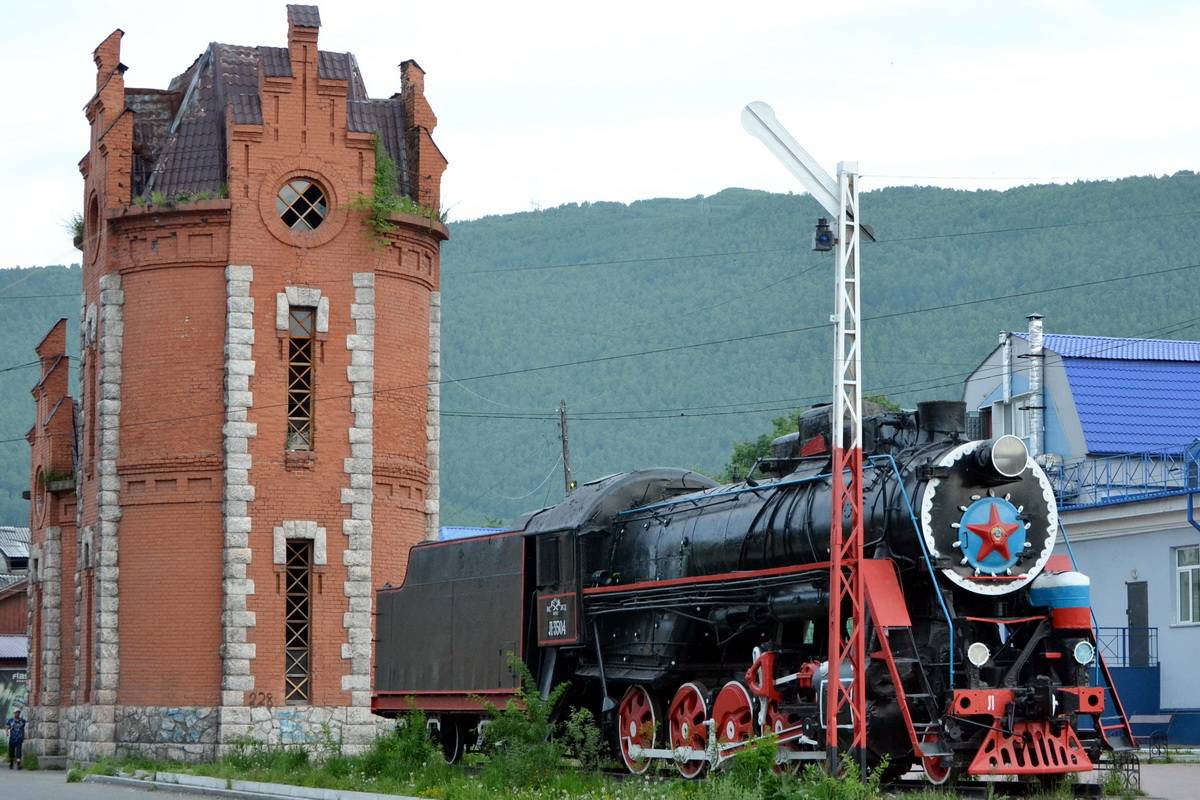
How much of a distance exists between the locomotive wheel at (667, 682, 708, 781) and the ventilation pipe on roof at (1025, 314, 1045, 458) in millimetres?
25300

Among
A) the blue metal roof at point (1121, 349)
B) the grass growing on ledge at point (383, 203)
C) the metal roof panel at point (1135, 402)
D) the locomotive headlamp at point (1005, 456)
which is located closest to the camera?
the locomotive headlamp at point (1005, 456)

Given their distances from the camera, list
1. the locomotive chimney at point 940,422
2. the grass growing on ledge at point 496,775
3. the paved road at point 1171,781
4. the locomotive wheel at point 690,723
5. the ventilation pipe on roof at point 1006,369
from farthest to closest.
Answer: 1. the ventilation pipe on roof at point 1006,369
2. the locomotive wheel at point 690,723
3. the locomotive chimney at point 940,422
4. the paved road at point 1171,781
5. the grass growing on ledge at point 496,775

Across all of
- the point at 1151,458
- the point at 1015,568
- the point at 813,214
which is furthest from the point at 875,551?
the point at 813,214

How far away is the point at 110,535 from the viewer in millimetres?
31625

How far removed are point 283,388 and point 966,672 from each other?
1683cm

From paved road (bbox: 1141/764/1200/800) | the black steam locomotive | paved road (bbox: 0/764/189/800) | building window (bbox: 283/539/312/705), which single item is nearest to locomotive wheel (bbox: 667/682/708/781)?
the black steam locomotive

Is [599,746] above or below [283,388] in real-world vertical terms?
below

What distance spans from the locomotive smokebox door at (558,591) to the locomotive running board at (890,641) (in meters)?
5.77

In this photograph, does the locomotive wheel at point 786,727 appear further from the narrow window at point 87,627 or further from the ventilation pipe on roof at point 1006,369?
the ventilation pipe on roof at point 1006,369

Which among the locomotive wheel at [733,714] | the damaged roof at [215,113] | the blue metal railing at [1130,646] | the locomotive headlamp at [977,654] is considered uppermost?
the damaged roof at [215,113]

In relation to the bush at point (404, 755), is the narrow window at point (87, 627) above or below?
above

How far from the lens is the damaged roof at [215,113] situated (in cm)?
3188

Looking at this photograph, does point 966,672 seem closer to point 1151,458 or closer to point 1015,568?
point 1015,568

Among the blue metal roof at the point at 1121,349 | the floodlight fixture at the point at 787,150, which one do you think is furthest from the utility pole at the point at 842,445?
the blue metal roof at the point at 1121,349
